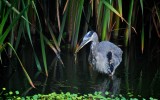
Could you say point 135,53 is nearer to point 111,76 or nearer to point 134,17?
point 134,17

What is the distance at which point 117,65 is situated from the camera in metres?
7.91

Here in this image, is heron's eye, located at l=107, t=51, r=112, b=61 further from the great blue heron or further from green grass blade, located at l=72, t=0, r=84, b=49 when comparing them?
green grass blade, located at l=72, t=0, r=84, b=49

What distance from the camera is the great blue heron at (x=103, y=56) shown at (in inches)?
308

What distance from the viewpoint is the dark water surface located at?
6.95 meters

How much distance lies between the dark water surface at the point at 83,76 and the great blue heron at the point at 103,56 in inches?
5.4

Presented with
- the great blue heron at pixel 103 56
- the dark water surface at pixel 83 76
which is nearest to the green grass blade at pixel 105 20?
the great blue heron at pixel 103 56

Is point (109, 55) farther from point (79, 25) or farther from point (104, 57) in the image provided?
point (79, 25)

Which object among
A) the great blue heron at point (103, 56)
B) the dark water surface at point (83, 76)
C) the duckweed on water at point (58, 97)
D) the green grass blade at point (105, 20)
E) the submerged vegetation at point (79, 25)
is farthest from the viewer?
the green grass blade at point (105, 20)

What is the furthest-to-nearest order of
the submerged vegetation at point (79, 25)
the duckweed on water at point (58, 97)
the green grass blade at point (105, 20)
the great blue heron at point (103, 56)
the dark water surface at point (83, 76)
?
the green grass blade at point (105, 20)
the great blue heron at point (103, 56)
the submerged vegetation at point (79, 25)
the dark water surface at point (83, 76)
the duckweed on water at point (58, 97)

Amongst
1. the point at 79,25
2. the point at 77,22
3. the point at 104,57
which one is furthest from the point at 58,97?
the point at 79,25

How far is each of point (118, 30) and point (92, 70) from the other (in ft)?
5.11

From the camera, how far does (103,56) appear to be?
7.92 meters

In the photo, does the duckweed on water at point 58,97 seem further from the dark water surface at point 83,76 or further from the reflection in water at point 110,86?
the reflection in water at point 110,86

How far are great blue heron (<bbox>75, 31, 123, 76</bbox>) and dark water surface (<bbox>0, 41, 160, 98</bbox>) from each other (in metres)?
0.14
